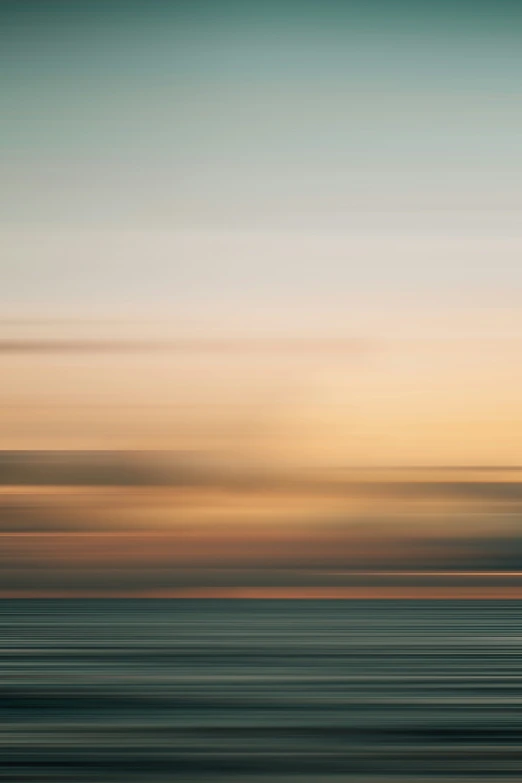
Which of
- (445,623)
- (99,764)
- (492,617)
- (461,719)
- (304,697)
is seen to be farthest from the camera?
(492,617)

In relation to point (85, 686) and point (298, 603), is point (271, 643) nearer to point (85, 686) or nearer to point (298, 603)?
point (85, 686)

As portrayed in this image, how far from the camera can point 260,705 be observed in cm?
921

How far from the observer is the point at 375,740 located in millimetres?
7848

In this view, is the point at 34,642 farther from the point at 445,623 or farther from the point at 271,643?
the point at 445,623

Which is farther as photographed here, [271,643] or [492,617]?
[492,617]

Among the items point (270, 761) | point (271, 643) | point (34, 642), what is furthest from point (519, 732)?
point (34, 642)

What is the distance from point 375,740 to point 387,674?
3568 mm

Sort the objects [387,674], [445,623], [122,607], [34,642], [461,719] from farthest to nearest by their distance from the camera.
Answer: [122,607] → [445,623] → [34,642] → [387,674] → [461,719]

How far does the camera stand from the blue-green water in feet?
22.8

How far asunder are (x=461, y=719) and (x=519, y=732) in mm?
751

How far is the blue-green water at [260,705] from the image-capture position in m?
6.95

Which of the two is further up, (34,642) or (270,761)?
(34,642)

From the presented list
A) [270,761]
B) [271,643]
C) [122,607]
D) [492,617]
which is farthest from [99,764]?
[122,607]

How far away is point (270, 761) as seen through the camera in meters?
7.09
